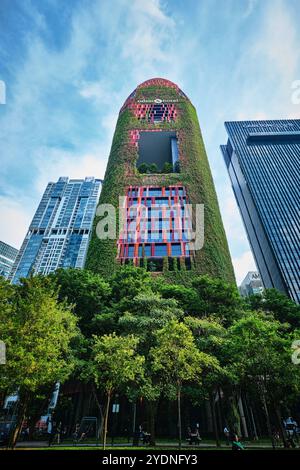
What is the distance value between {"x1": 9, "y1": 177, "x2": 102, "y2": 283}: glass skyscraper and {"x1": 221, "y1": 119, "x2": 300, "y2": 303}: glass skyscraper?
65238mm

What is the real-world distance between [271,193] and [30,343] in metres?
94.9

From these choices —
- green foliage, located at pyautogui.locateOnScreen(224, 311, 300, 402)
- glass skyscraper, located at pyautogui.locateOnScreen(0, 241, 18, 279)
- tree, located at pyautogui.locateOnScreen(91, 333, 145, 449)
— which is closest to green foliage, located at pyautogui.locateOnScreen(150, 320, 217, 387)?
tree, located at pyautogui.locateOnScreen(91, 333, 145, 449)

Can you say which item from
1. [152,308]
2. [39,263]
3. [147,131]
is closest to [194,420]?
[152,308]

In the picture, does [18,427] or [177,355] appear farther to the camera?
[177,355]

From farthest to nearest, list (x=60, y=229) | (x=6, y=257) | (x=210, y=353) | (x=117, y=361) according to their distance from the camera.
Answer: (x=6, y=257) → (x=60, y=229) → (x=210, y=353) → (x=117, y=361)

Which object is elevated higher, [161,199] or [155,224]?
[161,199]

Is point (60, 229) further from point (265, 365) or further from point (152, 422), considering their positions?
point (265, 365)

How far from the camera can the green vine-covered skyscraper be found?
40.7 meters

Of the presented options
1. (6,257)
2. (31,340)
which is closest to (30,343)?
(31,340)

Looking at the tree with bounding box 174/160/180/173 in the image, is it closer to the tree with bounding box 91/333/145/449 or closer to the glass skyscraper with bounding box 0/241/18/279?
the tree with bounding box 91/333/145/449

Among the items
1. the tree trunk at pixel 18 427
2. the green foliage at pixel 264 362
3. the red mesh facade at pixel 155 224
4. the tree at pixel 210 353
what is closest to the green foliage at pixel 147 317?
the tree at pixel 210 353

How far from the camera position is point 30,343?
48.2 feet

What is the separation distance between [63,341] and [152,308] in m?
7.51

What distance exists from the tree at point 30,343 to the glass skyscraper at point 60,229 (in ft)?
260
